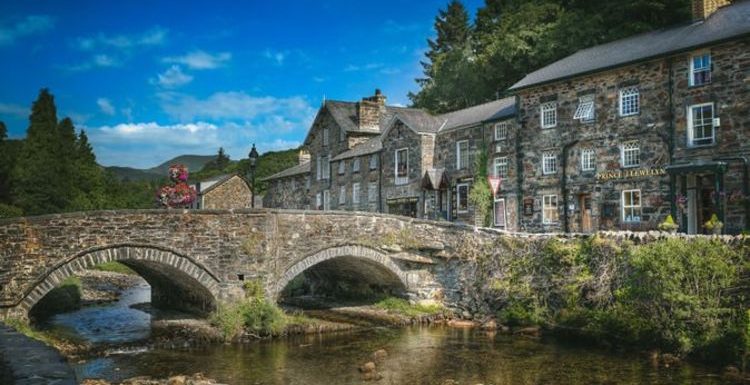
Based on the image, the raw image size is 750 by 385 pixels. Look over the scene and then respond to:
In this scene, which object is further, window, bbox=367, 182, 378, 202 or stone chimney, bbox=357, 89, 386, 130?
stone chimney, bbox=357, 89, 386, 130

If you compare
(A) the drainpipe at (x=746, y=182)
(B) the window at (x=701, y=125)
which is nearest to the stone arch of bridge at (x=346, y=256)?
(B) the window at (x=701, y=125)

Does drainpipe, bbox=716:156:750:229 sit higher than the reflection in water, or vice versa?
drainpipe, bbox=716:156:750:229

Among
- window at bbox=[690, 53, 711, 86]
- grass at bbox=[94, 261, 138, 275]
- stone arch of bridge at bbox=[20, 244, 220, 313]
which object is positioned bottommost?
grass at bbox=[94, 261, 138, 275]

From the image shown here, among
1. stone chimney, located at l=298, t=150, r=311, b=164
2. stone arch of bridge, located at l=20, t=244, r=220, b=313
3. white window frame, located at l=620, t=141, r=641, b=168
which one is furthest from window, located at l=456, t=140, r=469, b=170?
stone chimney, located at l=298, t=150, r=311, b=164

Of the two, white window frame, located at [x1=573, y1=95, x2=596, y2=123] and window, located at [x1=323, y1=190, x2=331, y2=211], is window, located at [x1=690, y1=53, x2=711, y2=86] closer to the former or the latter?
white window frame, located at [x1=573, y1=95, x2=596, y2=123]

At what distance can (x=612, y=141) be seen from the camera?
2803cm

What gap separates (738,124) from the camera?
23.9 m

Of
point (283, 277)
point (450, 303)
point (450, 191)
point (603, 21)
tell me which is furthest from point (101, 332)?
point (603, 21)

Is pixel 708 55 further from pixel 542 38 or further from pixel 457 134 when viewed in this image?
pixel 542 38

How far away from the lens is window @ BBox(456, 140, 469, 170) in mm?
36000

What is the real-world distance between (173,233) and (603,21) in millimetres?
33446

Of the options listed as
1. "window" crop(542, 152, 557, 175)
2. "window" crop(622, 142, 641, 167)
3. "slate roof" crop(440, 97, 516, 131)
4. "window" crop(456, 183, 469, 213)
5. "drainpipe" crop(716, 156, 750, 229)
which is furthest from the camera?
"window" crop(456, 183, 469, 213)

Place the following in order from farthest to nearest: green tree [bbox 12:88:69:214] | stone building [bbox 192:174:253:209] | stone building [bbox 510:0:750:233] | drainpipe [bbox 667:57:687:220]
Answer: stone building [bbox 192:174:253:209], green tree [bbox 12:88:69:214], drainpipe [bbox 667:57:687:220], stone building [bbox 510:0:750:233]

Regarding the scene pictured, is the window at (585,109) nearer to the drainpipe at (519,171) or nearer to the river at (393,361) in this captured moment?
the drainpipe at (519,171)
